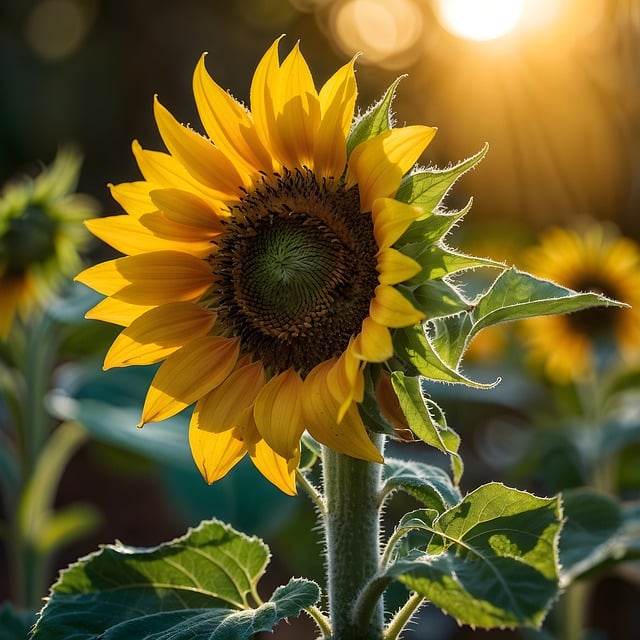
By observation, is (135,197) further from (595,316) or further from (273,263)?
(595,316)

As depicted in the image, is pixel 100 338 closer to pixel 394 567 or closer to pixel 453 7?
pixel 394 567

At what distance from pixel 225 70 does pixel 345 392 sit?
5.96 meters

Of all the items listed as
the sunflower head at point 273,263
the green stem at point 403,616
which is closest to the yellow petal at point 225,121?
the sunflower head at point 273,263

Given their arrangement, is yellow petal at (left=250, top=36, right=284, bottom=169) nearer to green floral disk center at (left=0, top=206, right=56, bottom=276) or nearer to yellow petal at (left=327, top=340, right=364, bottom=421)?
yellow petal at (left=327, top=340, right=364, bottom=421)

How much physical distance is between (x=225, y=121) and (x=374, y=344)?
279mm

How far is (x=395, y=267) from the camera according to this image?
806 millimetres

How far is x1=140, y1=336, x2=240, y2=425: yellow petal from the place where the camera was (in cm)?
92

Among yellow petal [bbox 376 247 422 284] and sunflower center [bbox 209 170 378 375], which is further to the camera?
sunflower center [bbox 209 170 378 375]

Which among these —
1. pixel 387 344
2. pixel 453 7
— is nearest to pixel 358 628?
pixel 387 344

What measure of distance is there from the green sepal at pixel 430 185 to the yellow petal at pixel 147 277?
0.77 feet

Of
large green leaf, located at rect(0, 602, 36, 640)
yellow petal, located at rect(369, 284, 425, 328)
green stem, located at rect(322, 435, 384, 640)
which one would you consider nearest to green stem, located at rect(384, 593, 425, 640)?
green stem, located at rect(322, 435, 384, 640)

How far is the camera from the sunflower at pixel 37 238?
73.1 inches

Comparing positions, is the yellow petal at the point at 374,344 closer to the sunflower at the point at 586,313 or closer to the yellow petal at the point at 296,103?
the yellow petal at the point at 296,103

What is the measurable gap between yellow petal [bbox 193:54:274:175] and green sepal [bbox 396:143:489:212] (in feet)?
0.55
